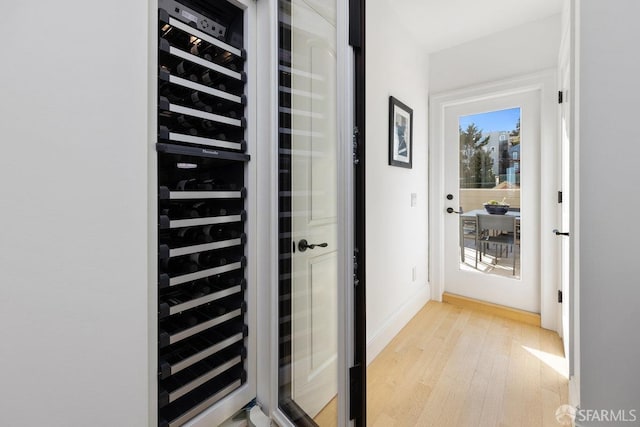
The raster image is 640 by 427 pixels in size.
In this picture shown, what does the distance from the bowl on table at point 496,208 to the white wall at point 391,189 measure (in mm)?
600

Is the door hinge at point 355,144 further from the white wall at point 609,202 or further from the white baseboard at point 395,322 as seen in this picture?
the white baseboard at point 395,322

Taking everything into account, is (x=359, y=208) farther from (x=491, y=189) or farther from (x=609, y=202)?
(x=491, y=189)

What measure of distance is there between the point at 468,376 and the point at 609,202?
140cm

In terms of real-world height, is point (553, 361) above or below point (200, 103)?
below

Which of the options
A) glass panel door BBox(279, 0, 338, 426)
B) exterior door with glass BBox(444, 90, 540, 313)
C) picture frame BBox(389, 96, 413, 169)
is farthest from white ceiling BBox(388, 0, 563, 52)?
glass panel door BBox(279, 0, 338, 426)

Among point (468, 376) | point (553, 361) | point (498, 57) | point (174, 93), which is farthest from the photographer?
point (498, 57)

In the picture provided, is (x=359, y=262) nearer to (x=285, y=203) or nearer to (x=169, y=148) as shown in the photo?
(x=285, y=203)

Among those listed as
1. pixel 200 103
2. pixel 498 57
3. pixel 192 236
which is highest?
pixel 498 57

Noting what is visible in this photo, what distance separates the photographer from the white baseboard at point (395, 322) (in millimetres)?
2031

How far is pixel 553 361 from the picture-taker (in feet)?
6.42

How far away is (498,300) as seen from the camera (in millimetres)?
2715

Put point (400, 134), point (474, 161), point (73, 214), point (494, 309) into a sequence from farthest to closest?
point (474, 161), point (494, 309), point (400, 134), point (73, 214)

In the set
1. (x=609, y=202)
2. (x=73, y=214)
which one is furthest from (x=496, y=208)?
(x=73, y=214)

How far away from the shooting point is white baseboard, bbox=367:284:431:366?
80.0 inches
